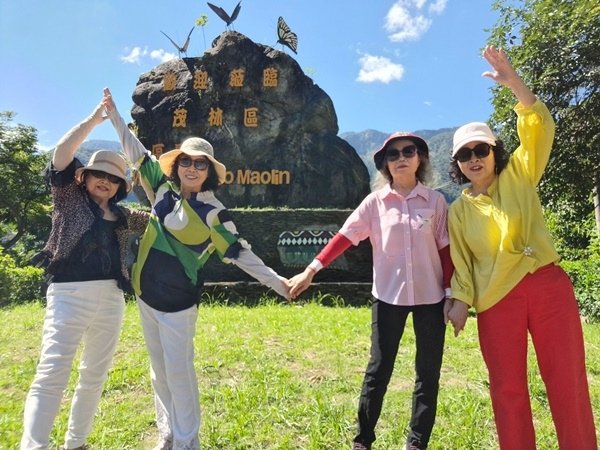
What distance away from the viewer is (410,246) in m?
2.51

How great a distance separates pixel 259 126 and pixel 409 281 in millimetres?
12143

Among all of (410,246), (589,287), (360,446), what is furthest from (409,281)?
(589,287)

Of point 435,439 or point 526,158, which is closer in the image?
point 526,158

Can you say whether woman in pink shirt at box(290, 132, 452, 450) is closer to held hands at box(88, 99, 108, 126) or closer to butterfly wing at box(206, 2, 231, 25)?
held hands at box(88, 99, 108, 126)

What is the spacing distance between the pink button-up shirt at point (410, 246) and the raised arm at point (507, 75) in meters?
0.66

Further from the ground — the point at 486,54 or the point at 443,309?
the point at 486,54

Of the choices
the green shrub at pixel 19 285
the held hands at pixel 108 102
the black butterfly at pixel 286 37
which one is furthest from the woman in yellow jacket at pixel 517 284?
the black butterfly at pixel 286 37

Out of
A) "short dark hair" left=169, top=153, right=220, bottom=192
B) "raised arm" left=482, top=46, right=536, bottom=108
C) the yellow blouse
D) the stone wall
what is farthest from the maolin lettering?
the yellow blouse

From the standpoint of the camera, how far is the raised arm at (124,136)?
2.80m

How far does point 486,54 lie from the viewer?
251 cm

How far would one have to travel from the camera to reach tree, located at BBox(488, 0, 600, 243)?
8.87 m

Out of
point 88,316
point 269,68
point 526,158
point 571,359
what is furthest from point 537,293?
point 269,68

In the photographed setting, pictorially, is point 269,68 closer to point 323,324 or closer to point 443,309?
point 323,324

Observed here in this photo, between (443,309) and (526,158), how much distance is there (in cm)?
91
